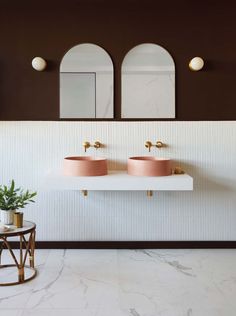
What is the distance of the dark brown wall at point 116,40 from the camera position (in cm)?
341

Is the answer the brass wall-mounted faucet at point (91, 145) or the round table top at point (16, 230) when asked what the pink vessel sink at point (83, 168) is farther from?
the round table top at point (16, 230)

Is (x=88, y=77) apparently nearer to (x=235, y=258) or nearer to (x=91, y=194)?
(x=91, y=194)

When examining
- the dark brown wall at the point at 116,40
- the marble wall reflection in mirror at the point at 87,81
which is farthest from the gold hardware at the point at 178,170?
the marble wall reflection in mirror at the point at 87,81

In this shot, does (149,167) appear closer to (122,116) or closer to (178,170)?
(178,170)

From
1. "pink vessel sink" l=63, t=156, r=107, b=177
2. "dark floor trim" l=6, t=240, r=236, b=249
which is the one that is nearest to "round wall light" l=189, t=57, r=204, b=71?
"pink vessel sink" l=63, t=156, r=107, b=177

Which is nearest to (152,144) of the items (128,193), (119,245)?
(128,193)

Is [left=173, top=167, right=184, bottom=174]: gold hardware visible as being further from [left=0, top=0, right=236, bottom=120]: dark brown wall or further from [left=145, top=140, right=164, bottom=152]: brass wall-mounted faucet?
[left=0, top=0, right=236, bottom=120]: dark brown wall

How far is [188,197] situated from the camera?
137 inches

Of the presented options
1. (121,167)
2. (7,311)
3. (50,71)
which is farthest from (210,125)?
(7,311)

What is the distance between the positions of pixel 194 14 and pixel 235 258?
84.0 inches

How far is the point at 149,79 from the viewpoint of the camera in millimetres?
3410

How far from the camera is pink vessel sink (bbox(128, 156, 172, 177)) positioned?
308cm

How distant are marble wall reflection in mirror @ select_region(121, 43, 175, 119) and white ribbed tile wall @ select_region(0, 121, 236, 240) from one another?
185 millimetres

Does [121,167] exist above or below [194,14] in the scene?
below
